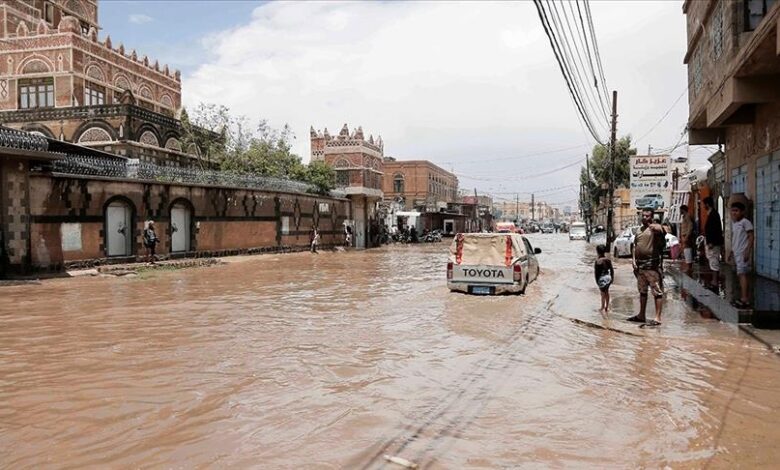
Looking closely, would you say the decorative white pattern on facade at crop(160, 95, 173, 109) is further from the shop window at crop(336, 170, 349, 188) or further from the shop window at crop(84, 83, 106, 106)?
the shop window at crop(336, 170, 349, 188)

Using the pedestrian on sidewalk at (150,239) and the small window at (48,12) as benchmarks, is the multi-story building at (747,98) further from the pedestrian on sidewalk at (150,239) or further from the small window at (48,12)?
the small window at (48,12)

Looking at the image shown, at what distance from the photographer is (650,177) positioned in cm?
3117

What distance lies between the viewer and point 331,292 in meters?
16.1

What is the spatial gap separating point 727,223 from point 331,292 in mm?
12430

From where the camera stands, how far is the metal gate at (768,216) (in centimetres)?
1284

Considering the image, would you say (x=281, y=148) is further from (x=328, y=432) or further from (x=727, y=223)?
(x=328, y=432)

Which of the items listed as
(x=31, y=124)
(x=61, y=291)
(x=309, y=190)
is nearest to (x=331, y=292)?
(x=61, y=291)

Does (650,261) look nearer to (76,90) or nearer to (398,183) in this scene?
(76,90)

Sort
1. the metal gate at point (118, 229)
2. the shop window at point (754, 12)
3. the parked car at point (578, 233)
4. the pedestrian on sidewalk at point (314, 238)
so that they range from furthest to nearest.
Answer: the parked car at point (578, 233), the pedestrian on sidewalk at point (314, 238), the metal gate at point (118, 229), the shop window at point (754, 12)

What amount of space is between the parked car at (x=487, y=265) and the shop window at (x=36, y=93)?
34.6 metres

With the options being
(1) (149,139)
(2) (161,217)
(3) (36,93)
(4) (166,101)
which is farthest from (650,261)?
(4) (166,101)

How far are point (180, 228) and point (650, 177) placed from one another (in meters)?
23.5

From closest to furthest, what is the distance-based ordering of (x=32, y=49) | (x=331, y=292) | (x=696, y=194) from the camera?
1. (x=331, y=292)
2. (x=696, y=194)
3. (x=32, y=49)

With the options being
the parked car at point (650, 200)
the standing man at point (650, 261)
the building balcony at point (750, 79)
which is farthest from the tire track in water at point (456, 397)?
the parked car at point (650, 200)
